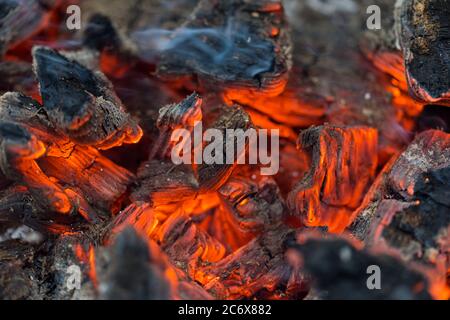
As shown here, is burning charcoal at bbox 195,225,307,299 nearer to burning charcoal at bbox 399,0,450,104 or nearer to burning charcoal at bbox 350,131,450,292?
burning charcoal at bbox 350,131,450,292

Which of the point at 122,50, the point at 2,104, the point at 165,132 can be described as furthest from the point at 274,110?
the point at 2,104

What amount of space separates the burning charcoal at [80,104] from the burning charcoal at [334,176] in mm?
519

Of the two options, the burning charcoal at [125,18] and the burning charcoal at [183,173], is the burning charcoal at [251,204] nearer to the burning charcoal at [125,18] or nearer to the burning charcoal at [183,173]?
the burning charcoal at [183,173]

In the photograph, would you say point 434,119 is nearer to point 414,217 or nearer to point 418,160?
point 418,160

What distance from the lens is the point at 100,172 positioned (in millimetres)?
1456

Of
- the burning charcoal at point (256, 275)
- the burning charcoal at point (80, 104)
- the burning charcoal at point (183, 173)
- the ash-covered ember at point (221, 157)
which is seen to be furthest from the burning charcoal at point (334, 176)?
the burning charcoal at point (80, 104)

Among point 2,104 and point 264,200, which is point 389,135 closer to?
point 264,200

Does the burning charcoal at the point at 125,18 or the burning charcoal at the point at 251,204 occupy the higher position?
the burning charcoal at the point at 125,18

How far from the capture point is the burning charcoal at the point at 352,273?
99 centimetres

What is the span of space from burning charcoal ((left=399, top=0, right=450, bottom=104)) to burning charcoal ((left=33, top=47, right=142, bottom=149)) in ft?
2.73

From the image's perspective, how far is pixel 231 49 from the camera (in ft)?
5.59

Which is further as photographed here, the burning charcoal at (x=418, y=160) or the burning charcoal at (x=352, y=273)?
the burning charcoal at (x=418, y=160)

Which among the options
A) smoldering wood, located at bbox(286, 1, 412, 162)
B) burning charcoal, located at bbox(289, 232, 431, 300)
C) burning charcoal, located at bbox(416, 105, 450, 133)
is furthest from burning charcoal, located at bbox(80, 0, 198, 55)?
burning charcoal, located at bbox(289, 232, 431, 300)

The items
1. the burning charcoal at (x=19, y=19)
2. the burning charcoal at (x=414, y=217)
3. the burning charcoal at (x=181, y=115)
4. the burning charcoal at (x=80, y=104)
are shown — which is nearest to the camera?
the burning charcoal at (x=414, y=217)
